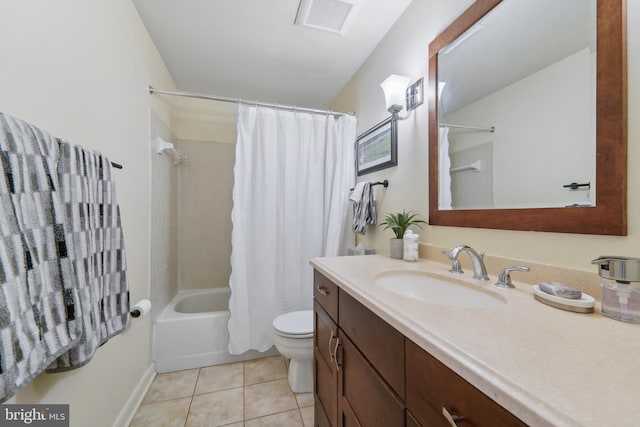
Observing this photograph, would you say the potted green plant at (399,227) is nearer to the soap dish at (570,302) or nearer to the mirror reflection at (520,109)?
the mirror reflection at (520,109)

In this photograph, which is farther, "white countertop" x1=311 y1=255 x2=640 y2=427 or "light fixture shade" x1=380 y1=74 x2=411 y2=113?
"light fixture shade" x1=380 y1=74 x2=411 y2=113

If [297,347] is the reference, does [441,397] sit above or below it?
above

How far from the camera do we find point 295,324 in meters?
1.62

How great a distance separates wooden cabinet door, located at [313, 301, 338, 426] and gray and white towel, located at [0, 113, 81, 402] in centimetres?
83

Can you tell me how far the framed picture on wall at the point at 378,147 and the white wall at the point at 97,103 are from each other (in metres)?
1.52

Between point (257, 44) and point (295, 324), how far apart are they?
1.91m

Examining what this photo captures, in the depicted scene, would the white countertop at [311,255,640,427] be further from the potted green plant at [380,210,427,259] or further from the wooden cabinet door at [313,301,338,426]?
the potted green plant at [380,210,427,259]

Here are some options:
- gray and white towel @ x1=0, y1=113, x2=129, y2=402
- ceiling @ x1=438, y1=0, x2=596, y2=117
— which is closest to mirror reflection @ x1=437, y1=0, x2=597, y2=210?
ceiling @ x1=438, y1=0, x2=596, y2=117

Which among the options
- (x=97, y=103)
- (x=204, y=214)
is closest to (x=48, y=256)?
(x=97, y=103)

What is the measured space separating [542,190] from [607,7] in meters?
0.50

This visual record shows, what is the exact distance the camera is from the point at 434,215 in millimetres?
1221

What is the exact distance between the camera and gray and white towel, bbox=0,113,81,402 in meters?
0.55

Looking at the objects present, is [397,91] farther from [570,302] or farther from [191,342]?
[191,342]

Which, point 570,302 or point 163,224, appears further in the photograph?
point 163,224
